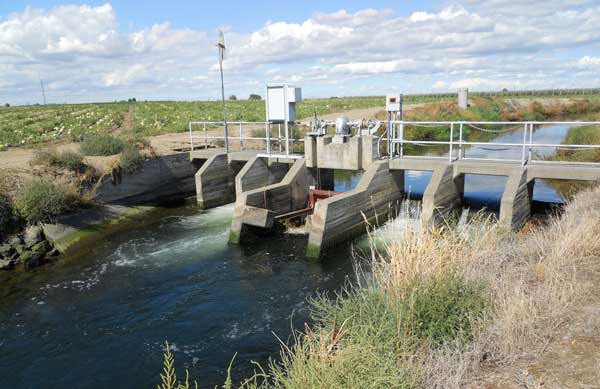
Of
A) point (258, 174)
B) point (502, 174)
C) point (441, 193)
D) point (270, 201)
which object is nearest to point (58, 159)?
point (258, 174)

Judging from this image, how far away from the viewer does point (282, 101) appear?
53.5 ft

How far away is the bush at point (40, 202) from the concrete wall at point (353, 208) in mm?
7782

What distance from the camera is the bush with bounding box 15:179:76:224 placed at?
13641 mm

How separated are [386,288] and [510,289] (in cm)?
183

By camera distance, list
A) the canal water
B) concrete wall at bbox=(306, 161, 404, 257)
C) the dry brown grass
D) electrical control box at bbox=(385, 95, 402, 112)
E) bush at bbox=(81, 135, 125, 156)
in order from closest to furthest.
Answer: the dry brown grass
the canal water
concrete wall at bbox=(306, 161, 404, 257)
electrical control box at bbox=(385, 95, 402, 112)
bush at bbox=(81, 135, 125, 156)

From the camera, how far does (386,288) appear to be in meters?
5.20

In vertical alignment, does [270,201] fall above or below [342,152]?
below

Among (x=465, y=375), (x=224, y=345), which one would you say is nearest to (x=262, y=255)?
(x=224, y=345)

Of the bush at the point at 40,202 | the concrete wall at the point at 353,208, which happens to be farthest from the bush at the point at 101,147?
the concrete wall at the point at 353,208

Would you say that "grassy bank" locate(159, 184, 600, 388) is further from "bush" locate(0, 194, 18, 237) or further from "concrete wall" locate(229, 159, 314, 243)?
"bush" locate(0, 194, 18, 237)

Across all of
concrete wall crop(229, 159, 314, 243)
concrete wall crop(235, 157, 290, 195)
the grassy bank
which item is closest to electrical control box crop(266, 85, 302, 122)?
concrete wall crop(229, 159, 314, 243)

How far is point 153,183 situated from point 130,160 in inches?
59.1

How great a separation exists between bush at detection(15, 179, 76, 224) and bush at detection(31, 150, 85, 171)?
2283 millimetres

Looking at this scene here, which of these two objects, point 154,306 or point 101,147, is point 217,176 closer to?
point 101,147
